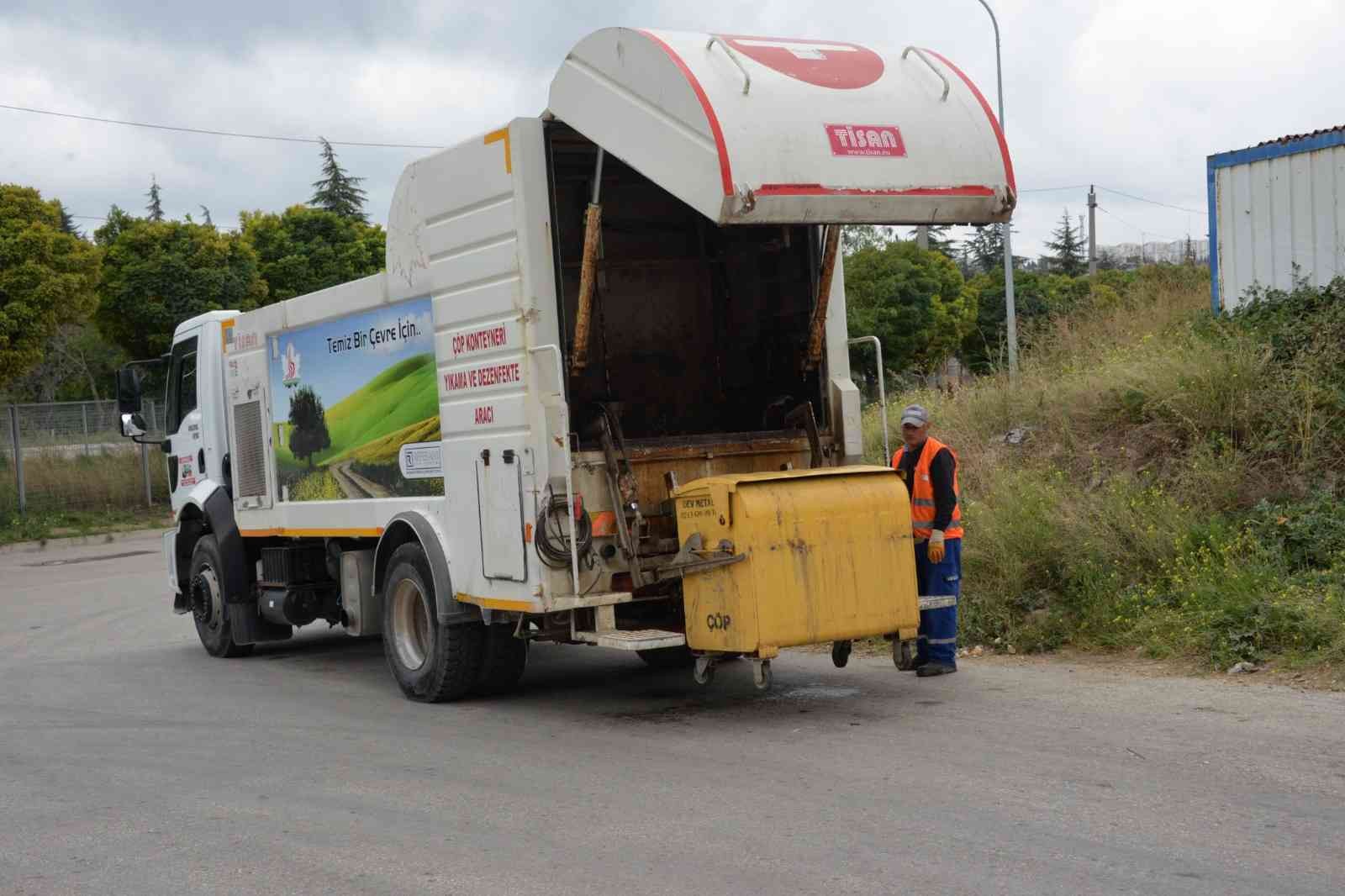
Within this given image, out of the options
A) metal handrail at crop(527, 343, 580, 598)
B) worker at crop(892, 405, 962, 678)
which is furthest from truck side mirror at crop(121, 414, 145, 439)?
worker at crop(892, 405, 962, 678)

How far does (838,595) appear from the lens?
7.33 m

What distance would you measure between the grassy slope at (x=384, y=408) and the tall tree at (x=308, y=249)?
27509 millimetres

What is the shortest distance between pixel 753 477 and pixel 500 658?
7.61 feet

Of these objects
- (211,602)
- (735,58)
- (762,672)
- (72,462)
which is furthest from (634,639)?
(72,462)

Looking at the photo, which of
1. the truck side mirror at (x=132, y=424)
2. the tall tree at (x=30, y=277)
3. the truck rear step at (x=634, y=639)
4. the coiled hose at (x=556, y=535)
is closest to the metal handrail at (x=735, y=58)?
the coiled hose at (x=556, y=535)

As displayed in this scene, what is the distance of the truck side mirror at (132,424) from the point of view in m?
12.2

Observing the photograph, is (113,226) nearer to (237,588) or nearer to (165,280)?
(165,280)

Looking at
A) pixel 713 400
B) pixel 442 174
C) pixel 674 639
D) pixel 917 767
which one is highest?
pixel 442 174

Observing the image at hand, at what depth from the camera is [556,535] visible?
759 centimetres

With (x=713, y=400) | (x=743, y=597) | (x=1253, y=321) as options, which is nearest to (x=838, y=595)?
(x=743, y=597)

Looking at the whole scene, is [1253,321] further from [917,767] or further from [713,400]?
[917,767]

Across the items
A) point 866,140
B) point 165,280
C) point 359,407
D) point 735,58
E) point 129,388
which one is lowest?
point 359,407

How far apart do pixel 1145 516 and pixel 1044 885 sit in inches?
219

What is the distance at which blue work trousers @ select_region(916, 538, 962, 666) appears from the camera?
8523 mm
